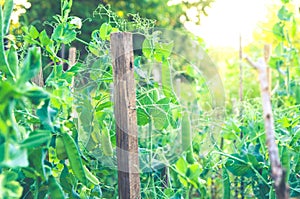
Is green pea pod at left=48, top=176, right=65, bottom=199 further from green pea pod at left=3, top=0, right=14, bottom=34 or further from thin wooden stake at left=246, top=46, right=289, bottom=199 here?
thin wooden stake at left=246, top=46, right=289, bottom=199

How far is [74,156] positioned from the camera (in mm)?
1089

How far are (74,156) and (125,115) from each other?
0.22 meters

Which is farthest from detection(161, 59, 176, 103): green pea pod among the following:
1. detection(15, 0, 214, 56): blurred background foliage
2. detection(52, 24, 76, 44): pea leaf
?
detection(15, 0, 214, 56): blurred background foliage

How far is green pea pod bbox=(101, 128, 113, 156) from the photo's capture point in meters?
1.46

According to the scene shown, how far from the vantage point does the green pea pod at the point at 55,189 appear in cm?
99

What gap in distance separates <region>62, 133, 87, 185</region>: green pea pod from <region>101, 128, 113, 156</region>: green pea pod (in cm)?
36

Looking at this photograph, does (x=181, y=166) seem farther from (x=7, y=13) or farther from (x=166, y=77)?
(x=166, y=77)

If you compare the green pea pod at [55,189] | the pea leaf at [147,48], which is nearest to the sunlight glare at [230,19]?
the pea leaf at [147,48]

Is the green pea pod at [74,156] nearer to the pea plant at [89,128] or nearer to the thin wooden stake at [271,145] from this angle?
the pea plant at [89,128]

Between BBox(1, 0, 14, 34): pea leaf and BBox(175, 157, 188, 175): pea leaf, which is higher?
BBox(1, 0, 14, 34): pea leaf

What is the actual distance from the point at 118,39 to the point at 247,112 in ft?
2.76

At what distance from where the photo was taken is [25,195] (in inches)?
47.0

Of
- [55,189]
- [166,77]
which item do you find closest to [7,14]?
[55,189]

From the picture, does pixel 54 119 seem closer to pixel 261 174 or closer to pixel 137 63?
pixel 137 63
